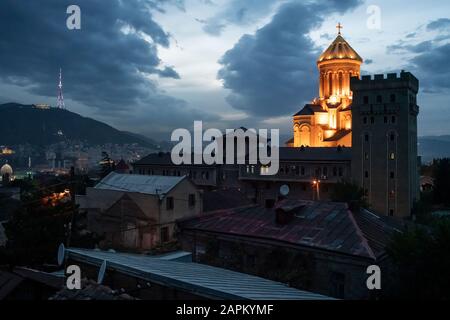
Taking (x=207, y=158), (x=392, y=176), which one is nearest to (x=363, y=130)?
(x=392, y=176)

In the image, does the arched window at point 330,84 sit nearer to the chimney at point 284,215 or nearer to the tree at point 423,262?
the chimney at point 284,215

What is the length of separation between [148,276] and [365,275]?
11160 mm

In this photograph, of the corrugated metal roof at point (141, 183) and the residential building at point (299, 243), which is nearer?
the residential building at point (299, 243)

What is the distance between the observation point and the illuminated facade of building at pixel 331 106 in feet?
249

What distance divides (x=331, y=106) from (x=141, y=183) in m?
49.3

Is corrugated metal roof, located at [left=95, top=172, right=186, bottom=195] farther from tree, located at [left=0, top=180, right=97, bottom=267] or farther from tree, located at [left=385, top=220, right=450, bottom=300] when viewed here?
tree, located at [left=385, top=220, right=450, bottom=300]

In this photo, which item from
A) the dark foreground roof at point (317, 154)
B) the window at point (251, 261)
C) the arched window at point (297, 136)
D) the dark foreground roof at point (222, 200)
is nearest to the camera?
the window at point (251, 261)

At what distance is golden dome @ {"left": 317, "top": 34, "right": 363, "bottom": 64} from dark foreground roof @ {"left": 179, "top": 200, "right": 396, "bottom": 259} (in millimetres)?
60415

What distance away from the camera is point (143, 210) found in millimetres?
35156

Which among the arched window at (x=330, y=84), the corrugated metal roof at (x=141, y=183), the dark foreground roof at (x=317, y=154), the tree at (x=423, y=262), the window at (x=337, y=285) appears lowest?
the window at (x=337, y=285)

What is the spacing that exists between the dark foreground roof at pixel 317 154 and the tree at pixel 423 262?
3972 centimetres

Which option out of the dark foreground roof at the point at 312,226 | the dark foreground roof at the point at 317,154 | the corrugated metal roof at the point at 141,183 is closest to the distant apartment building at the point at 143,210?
the corrugated metal roof at the point at 141,183

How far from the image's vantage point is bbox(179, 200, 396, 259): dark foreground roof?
1977 cm
